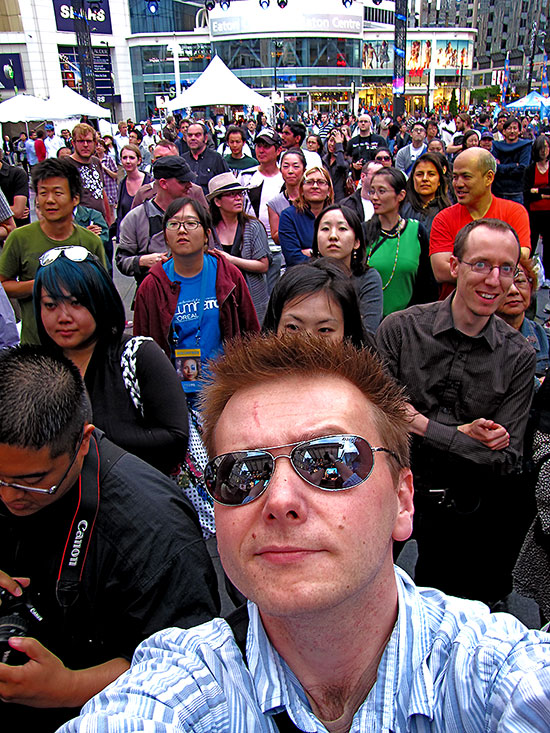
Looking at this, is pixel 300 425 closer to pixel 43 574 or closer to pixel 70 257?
pixel 43 574

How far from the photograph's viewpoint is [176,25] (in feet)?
249

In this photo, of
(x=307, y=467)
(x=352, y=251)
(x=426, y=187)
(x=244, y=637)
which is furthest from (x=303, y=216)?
(x=244, y=637)

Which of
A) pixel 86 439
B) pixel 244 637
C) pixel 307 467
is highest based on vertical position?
pixel 307 467

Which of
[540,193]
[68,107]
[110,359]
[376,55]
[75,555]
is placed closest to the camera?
[75,555]

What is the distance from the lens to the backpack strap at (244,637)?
3.72 ft

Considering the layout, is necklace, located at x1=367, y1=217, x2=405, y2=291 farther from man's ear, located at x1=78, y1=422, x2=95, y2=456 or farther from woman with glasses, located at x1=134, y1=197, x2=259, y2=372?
man's ear, located at x1=78, y1=422, x2=95, y2=456

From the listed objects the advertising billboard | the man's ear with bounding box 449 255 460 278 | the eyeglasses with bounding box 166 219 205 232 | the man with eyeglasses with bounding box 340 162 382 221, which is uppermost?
the advertising billboard

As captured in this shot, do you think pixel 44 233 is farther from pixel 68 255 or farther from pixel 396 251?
pixel 396 251

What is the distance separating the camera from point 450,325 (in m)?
2.58

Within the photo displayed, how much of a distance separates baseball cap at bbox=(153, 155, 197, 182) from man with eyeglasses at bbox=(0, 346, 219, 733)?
12.6 feet

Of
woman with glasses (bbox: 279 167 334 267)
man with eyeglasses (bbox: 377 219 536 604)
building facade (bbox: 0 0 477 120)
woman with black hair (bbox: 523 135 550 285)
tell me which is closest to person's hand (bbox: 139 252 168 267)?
woman with glasses (bbox: 279 167 334 267)

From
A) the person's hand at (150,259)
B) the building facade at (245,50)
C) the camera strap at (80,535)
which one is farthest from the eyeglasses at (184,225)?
the building facade at (245,50)

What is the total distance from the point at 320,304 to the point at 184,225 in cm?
131

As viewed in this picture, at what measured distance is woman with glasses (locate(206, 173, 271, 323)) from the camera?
4957mm
